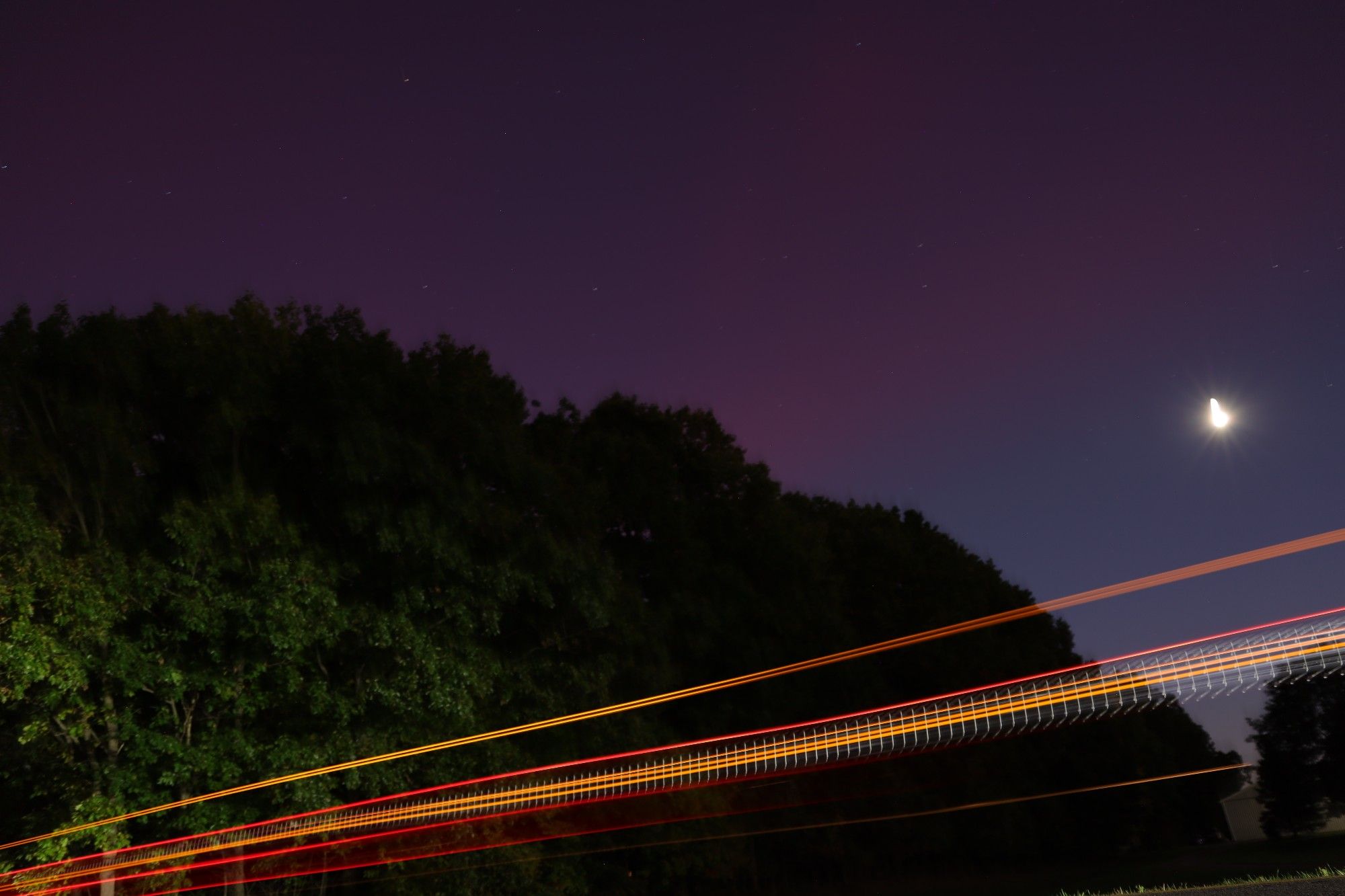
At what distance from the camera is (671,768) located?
24.4m

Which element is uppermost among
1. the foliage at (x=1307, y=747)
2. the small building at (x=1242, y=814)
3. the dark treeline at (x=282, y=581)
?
the dark treeline at (x=282, y=581)

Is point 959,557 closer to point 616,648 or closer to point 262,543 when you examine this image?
point 616,648

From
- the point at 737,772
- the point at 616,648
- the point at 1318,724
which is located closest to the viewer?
the point at 616,648

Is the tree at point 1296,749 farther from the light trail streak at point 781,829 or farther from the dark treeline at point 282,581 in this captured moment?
the dark treeline at point 282,581

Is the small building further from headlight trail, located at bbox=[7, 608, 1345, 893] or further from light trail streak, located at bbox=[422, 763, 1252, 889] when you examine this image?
headlight trail, located at bbox=[7, 608, 1345, 893]

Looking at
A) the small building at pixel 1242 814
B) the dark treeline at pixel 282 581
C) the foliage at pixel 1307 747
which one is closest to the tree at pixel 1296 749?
the foliage at pixel 1307 747

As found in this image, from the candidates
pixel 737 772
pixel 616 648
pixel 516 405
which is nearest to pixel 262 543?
pixel 516 405

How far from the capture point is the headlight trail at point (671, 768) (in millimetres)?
9086

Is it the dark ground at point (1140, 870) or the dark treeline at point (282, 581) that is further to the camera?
the dark ground at point (1140, 870)

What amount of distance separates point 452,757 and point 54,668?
721 centimetres

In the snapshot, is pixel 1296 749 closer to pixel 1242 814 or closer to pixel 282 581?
pixel 282 581

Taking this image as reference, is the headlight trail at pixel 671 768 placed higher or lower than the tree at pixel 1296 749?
higher

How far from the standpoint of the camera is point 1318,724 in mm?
25938

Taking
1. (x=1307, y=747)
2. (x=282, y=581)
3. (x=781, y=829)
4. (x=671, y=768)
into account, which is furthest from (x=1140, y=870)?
(x=282, y=581)
